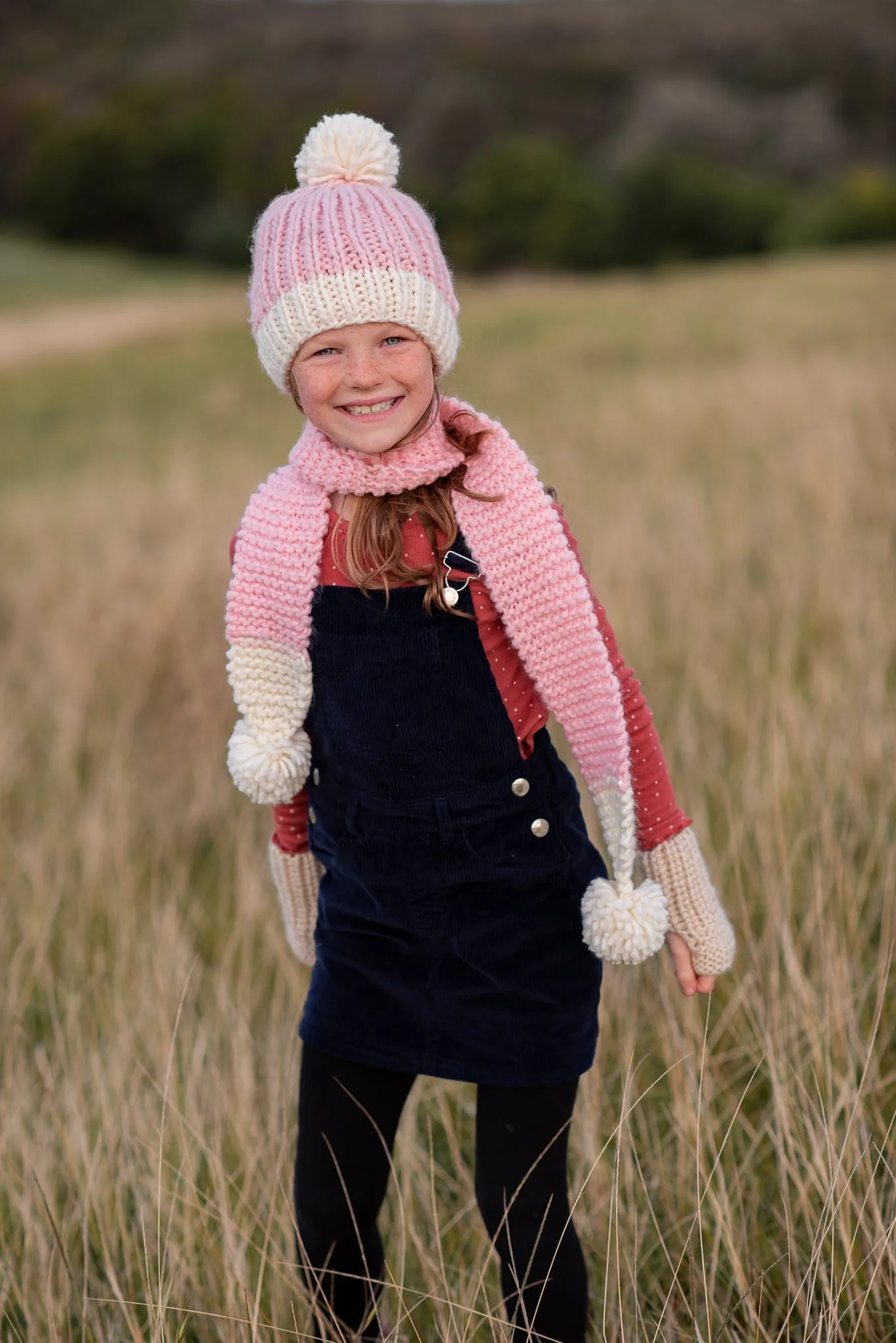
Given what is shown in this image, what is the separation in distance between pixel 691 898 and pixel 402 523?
25.4 inches

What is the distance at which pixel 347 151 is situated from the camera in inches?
61.4

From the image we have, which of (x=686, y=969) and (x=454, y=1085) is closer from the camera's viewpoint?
(x=686, y=969)

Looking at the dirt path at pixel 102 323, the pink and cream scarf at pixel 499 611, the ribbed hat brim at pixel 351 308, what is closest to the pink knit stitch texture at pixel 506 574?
the pink and cream scarf at pixel 499 611

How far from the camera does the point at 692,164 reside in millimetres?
47781

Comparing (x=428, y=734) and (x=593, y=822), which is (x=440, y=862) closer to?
(x=428, y=734)

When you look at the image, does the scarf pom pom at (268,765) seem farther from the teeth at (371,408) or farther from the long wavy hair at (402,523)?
the teeth at (371,408)

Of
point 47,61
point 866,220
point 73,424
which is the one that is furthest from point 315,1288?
point 47,61

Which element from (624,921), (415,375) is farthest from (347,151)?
(624,921)

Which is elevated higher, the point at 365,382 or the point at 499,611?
the point at 365,382

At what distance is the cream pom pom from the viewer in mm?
1561

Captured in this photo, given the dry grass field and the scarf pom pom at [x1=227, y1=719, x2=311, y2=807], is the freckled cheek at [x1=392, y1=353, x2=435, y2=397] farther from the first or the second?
the scarf pom pom at [x1=227, y1=719, x2=311, y2=807]

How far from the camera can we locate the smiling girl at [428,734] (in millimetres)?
1542

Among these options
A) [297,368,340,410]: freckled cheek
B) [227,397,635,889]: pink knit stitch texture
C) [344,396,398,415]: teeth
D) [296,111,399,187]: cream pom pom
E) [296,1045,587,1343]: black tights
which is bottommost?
[296,1045,587,1343]: black tights

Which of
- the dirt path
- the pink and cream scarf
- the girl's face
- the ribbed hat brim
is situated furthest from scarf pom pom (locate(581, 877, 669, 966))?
the dirt path
